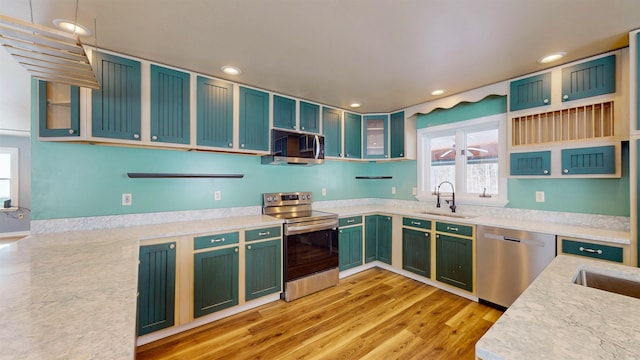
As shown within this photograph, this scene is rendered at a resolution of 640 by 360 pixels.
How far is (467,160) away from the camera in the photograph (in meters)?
3.38

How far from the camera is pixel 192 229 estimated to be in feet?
7.50

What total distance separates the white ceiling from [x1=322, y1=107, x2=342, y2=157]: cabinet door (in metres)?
0.91

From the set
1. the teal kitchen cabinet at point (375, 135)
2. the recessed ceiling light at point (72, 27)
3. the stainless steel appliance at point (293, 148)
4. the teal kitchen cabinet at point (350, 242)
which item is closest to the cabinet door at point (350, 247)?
the teal kitchen cabinet at point (350, 242)

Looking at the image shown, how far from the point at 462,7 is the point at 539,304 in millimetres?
1682

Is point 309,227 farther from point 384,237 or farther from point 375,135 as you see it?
point 375,135

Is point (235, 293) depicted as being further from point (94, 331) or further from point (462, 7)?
point (462, 7)

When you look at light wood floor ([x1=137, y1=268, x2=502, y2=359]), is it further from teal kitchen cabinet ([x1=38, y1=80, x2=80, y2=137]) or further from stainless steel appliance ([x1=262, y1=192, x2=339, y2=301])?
teal kitchen cabinet ([x1=38, y1=80, x2=80, y2=137])

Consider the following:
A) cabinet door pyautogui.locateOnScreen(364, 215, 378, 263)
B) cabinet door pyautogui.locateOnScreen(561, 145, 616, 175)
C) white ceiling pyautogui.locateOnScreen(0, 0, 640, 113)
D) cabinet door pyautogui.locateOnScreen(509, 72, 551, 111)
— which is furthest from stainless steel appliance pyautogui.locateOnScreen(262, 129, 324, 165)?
cabinet door pyautogui.locateOnScreen(561, 145, 616, 175)

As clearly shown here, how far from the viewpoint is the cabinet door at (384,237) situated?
367 centimetres

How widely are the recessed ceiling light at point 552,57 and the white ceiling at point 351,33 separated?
5cm

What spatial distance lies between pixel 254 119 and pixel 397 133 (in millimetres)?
2150

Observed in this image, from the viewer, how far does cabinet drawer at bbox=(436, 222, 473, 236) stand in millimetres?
2811

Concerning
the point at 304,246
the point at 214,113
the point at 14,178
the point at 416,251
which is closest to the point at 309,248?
the point at 304,246

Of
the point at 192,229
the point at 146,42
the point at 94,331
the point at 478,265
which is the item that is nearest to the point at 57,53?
the point at 146,42
